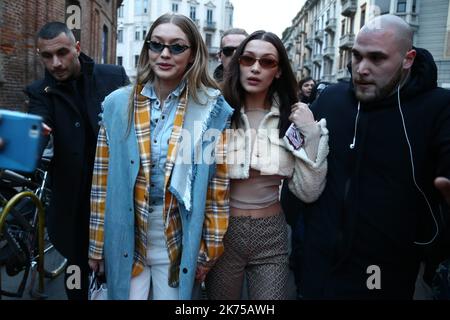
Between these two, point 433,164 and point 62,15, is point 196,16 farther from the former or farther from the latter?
point 433,164

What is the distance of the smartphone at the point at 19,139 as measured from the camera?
1057mm

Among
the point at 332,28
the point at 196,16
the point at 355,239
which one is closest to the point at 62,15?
the point at 355,239

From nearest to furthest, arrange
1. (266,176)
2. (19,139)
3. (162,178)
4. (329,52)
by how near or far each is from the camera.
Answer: (19,139) → (162,178) → (266,176) → (329,52)

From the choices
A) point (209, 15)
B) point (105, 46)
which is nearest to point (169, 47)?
point (105, 46)

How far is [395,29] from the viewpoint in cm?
195

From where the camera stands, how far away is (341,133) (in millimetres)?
2129

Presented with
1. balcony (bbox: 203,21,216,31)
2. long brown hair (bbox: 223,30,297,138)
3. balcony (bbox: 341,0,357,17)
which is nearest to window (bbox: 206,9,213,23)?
balcony (bbox: 203,21,216,31)

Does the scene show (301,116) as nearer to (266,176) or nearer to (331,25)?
(266,176)

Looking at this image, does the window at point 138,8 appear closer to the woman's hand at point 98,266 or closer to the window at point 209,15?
the window at point 209,15

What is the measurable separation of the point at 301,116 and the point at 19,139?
4.96ft

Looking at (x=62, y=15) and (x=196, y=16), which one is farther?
(x=196, y=16)

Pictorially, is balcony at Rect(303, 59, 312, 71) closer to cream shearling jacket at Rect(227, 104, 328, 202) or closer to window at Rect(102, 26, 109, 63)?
window at Rect(102, 26, 109, 63)

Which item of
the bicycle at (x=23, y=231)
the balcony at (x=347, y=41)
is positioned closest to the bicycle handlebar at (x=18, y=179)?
the bicycle at (x=23, y=231)
